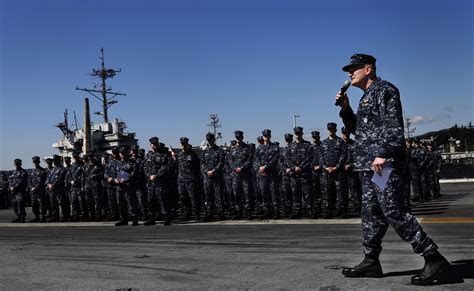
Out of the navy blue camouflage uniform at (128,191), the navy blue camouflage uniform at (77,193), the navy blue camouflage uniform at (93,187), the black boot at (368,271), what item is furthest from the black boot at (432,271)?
the navy blue camouflage uniform at (77,193)

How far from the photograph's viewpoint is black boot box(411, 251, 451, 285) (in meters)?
3.81

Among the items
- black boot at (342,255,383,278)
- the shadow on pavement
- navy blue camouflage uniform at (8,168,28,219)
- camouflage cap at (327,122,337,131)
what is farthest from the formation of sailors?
black boot at (342,255,383,278)

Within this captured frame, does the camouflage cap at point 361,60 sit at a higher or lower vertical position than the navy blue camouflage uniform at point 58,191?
higher

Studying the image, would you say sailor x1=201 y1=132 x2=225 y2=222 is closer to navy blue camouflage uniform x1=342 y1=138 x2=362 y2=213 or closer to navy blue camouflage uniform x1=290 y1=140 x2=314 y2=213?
navy blue camouflage uniform x1=290 y1=140 x2=314 y2=213

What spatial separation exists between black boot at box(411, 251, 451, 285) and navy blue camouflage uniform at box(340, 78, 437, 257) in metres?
0.07

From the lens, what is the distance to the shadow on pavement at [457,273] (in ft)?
12.7

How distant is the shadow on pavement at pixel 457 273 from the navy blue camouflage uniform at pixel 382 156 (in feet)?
0.76

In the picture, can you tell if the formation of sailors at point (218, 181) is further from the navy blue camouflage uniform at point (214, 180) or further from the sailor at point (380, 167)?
the sailor at point (380, 167)

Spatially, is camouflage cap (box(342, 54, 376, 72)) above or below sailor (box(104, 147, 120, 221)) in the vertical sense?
above

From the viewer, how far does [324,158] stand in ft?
33.5

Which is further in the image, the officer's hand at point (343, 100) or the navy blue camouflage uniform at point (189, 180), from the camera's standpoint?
the navy blue camouflage uniform at point (189, 180)

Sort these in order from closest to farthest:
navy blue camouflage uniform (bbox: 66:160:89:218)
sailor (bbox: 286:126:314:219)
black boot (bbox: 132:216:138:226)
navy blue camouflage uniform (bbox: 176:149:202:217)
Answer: sailor (bbox: 286:126:314:219) < black boot (bbox: 132:216:138:226) < navy blue camouflage uniform (bbox: 176:149:202:217) < navy blue camouflage uniform (bbox: 66:160:89:218)

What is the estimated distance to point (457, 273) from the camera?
4137 mm

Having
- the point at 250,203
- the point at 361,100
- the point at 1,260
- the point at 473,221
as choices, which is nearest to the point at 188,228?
the point at 250,203
